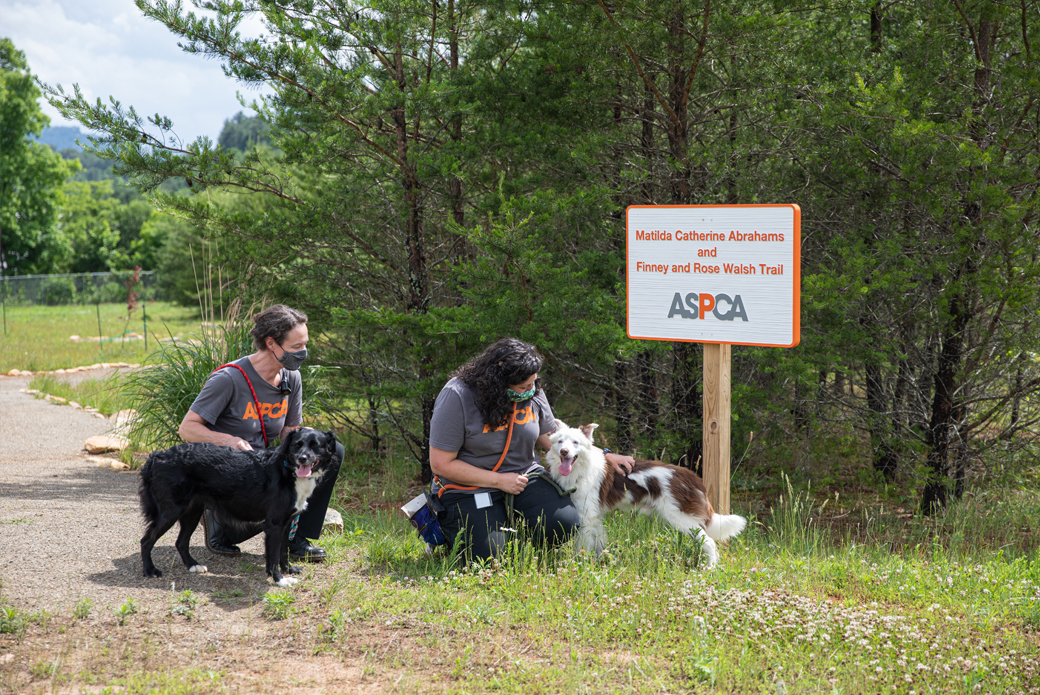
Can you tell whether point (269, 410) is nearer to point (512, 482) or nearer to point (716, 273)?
point (512, 482)

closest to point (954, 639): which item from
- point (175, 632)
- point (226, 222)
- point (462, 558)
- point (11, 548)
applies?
point (462, 558)

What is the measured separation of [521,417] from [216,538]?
6.81ft

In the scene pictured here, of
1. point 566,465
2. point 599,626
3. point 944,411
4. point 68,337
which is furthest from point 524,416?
point 68,337

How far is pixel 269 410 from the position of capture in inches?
192

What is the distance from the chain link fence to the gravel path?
2872 cm

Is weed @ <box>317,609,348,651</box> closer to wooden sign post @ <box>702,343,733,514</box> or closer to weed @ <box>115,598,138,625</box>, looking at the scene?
weed @ <box>115,598,138,625</box>

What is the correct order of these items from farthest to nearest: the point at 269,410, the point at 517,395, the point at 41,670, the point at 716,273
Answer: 1. the point at 716,273
2. the point at 269,410
3. the point at 517,395
4. the point at 41,670

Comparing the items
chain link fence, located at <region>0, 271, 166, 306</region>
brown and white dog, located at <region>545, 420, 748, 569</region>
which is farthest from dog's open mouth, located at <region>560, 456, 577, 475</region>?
chain link fence, located at <region>0, 271, 166, 306</region>

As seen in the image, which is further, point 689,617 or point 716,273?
point 716,273

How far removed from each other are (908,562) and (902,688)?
1.93 meters

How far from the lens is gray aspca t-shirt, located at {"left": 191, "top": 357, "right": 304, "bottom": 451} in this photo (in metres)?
4.66

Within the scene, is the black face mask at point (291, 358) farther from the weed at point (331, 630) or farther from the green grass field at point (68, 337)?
the green grass field at point (68, 337)

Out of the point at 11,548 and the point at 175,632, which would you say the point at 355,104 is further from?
the point at 175,632

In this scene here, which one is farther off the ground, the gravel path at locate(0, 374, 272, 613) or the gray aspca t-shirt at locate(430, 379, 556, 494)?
the gray aspca t-shirt at locate(430, 379, 556, 494)
